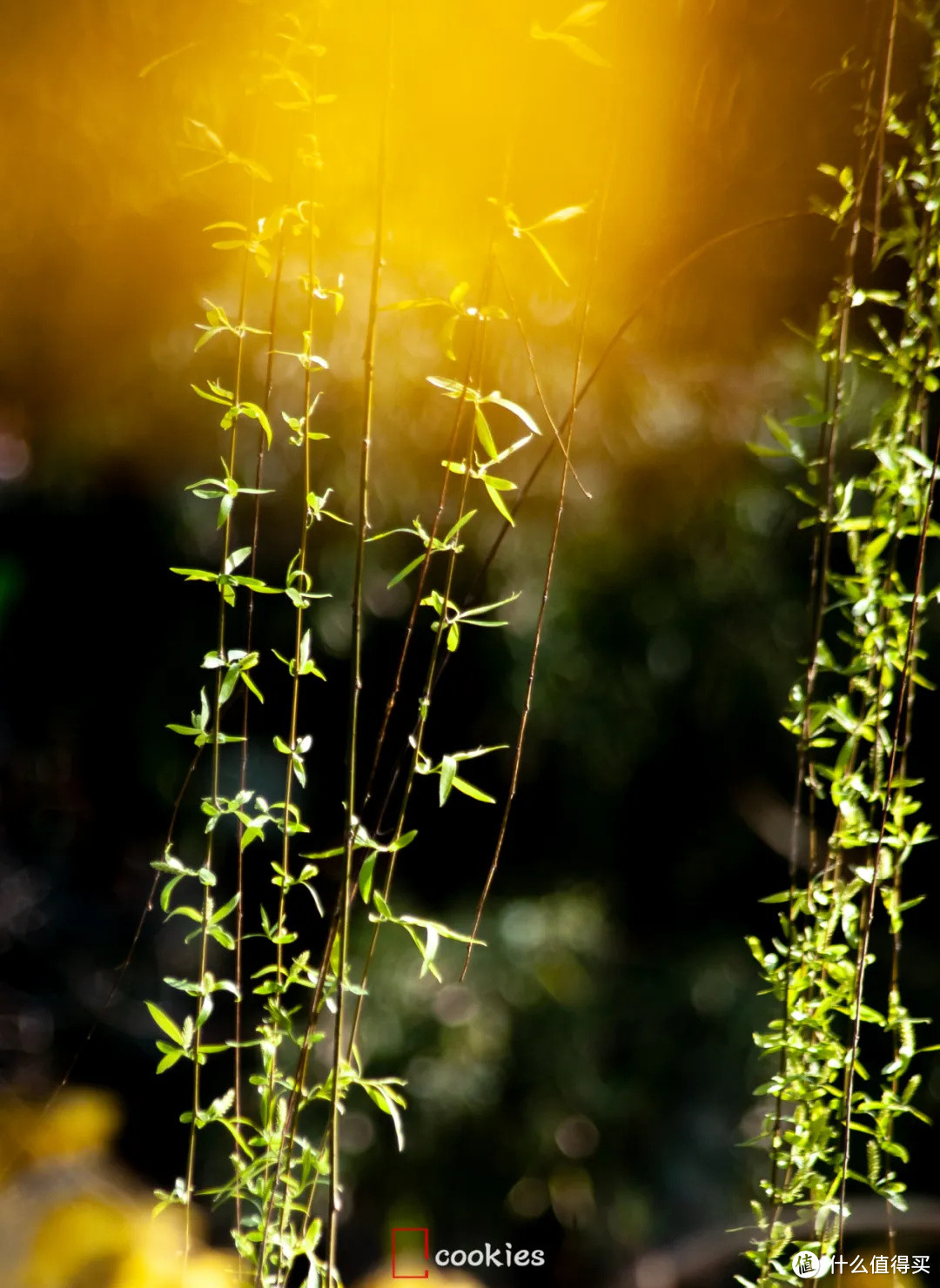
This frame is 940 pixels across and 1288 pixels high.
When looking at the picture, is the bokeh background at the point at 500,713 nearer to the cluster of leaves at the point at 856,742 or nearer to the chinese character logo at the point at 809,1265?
the cluster of leaves at the point at 856,742

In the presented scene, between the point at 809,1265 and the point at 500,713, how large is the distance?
35.5 inches

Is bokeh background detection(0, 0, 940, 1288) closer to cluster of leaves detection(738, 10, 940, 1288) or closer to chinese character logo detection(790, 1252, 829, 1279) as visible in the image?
cluster of leaves detection(738, 10, 940, 1288)

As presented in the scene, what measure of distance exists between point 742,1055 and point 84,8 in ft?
4.76

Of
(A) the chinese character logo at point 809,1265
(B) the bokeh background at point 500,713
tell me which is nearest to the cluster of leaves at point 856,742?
(A) the chinese character logo at point 809,1265

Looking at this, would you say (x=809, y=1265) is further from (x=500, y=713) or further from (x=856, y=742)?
(x=500, y=713)

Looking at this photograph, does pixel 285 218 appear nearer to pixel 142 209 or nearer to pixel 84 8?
pixel 84 8

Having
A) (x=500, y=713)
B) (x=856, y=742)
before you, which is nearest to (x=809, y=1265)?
(x=856, y=742)

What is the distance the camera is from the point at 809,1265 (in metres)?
0.54

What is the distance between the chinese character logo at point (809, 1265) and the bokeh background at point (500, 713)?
21.0 inches

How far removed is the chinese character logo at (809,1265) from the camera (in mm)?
494

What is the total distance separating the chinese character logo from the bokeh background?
21.0 inches

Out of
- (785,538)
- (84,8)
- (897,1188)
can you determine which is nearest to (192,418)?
(84,8)

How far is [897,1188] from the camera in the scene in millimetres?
492

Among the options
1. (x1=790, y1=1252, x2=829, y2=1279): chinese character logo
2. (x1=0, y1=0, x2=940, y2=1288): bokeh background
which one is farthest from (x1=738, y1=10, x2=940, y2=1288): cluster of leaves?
(x1=0, y1=0, x2=940, y2=1288): bokeh background
